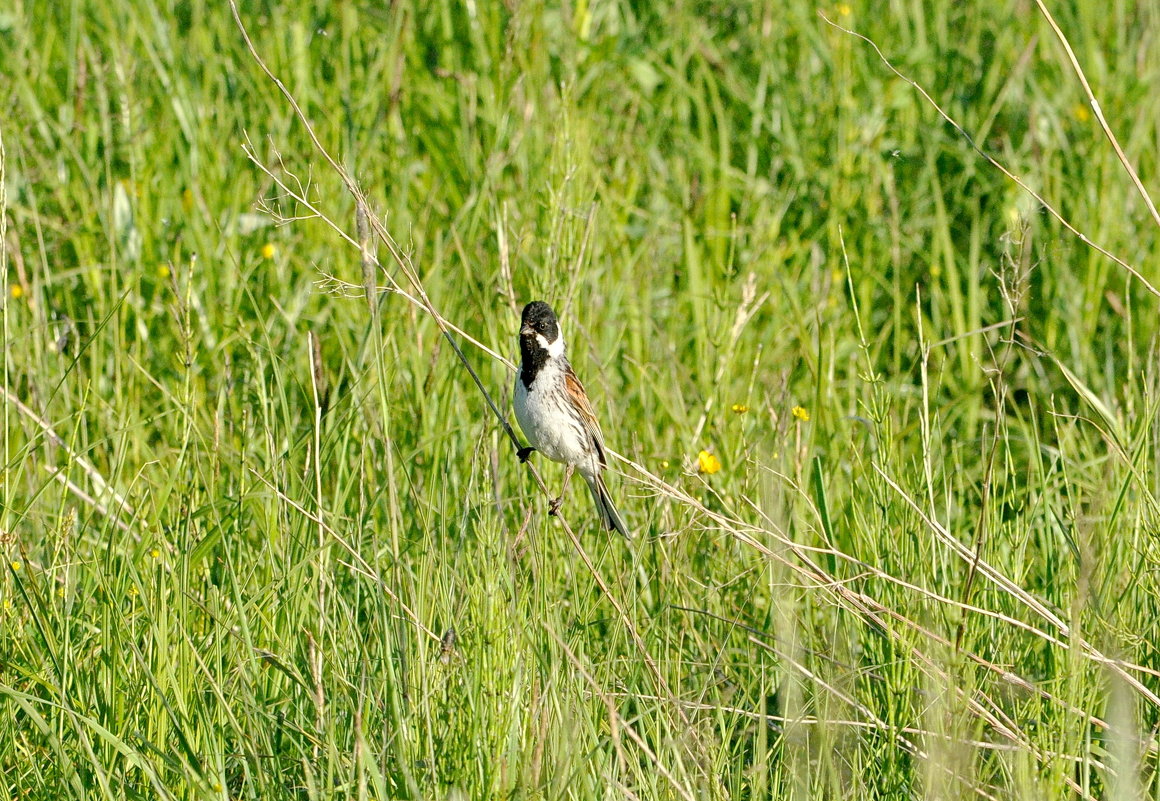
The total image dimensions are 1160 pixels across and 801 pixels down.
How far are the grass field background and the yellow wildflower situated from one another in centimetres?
9

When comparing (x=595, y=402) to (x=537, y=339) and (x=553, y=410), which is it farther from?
(x=537, y=339)

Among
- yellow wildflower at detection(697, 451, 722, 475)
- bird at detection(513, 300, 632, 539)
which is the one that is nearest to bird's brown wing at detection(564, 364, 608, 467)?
bird at detection(513, 300, 632, 539)

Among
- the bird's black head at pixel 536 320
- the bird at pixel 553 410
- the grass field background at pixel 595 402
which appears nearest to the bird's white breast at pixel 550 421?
the bird at pixel 553 410

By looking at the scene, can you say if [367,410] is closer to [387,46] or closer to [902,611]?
[902,611]

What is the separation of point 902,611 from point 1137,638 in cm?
50

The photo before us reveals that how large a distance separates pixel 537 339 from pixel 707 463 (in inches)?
24.4

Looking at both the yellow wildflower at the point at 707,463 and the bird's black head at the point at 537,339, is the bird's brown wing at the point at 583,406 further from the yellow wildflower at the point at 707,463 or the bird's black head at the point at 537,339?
the yellow wildflower at the point at 707,463

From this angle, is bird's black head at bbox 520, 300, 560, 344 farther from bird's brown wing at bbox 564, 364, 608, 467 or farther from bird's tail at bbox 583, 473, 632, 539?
bird's tail at bbox 583, 473, 632, 539

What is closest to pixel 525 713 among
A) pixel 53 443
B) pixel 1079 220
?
pixel 53 443

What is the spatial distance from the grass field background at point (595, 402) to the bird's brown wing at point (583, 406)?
76 millimetres

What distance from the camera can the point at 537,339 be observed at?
382cm

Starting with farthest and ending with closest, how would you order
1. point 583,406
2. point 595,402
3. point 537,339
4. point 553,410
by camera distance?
point 595,402, point 583,406, point 553,410, point 537,339

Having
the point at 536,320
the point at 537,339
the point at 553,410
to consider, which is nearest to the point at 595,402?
the point at 553,410

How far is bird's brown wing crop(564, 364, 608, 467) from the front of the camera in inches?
154
